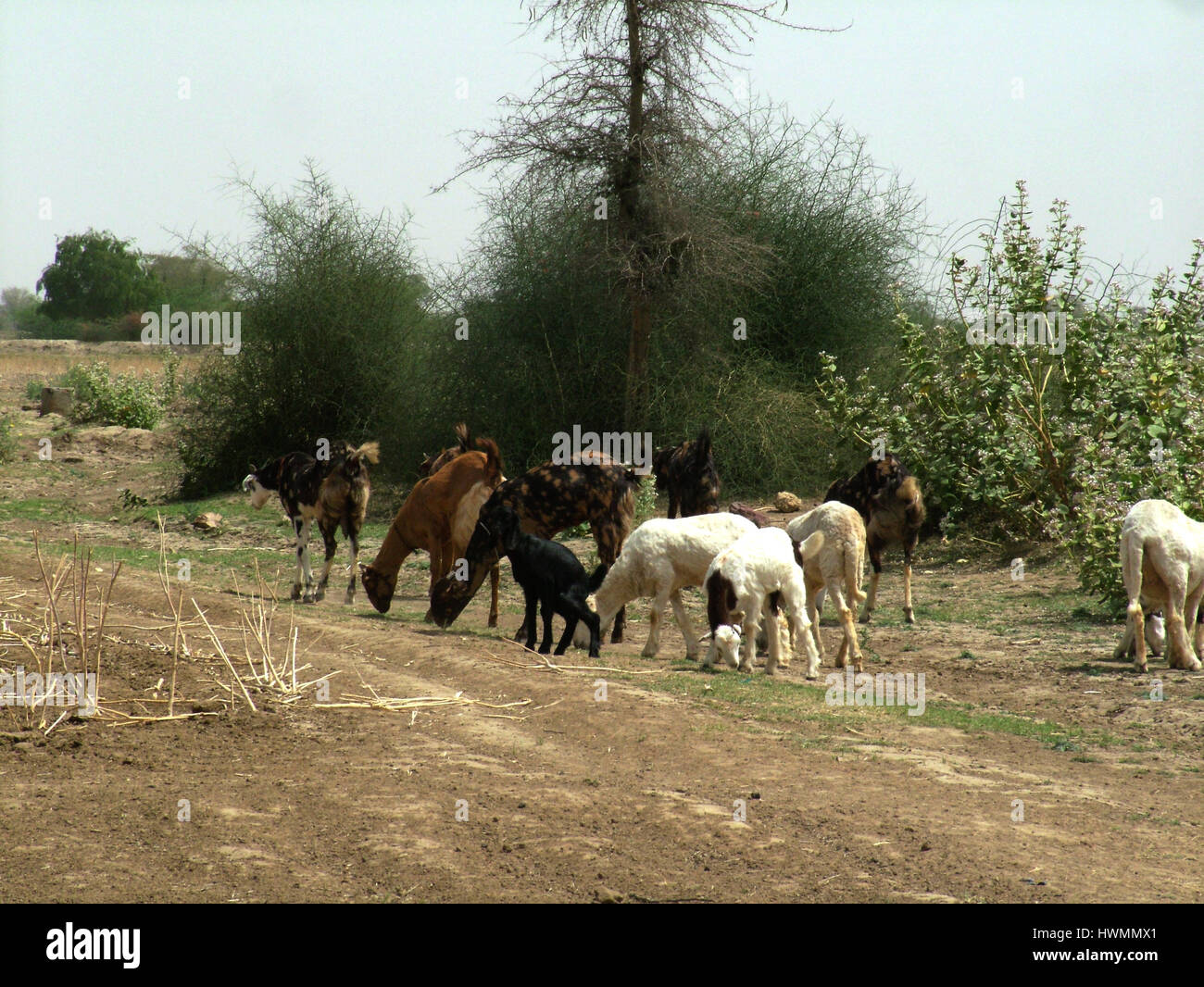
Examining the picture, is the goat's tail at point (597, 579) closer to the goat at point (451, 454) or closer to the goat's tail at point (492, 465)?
the goat's tail at point (492, 465)

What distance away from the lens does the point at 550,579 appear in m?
9.25

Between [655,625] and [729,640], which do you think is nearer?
[729,640]

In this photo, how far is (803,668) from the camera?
9.12 meters

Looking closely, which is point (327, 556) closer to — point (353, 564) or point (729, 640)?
point (353, 564)

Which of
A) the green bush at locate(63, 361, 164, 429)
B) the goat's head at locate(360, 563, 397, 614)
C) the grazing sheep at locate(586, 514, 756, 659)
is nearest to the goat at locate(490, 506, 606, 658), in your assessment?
the grazing sheep at locate(586, 514, 756, 659)

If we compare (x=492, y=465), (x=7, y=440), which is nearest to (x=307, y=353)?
(x=7, y=440)

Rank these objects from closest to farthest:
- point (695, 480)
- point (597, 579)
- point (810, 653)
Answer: point (810, 653)
point (597, 579)
point (695, 480)

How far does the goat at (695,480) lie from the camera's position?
11.8 m

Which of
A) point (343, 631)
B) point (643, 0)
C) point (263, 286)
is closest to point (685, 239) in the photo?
point (643, 0)

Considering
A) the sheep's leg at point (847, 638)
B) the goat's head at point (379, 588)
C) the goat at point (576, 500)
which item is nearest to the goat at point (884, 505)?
the sheep's leg at point (847, 638)

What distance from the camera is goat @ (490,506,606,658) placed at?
30.3 ft

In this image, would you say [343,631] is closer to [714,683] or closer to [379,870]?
[714,683]

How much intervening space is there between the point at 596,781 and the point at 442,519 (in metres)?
5.62

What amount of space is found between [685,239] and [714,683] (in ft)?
34.5
